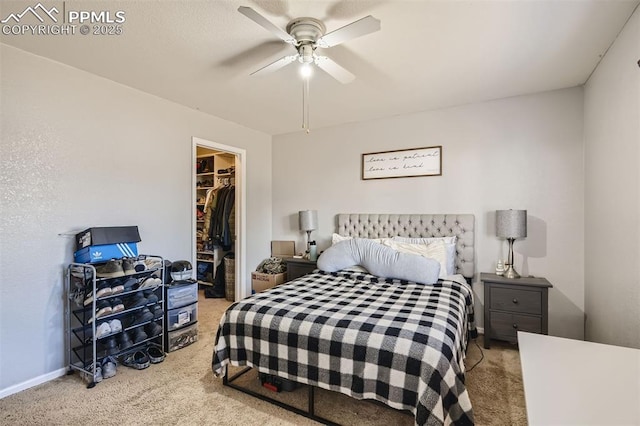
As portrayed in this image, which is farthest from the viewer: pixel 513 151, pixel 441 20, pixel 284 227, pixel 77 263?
pixel 284 227

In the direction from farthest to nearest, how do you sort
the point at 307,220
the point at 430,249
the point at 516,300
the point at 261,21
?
the point at 307,220, the point at 430,249, the point at 516,300, the point at 261,21

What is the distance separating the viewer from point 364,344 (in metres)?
1.71

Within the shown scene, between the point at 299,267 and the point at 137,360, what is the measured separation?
1979 millimetres

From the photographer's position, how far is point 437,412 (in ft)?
4.88

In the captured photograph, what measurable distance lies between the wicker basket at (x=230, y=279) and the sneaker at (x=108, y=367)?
207 centimetres

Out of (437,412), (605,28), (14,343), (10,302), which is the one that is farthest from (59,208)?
(605,28)

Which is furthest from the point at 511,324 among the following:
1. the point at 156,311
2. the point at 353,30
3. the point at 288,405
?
the point at 156,311

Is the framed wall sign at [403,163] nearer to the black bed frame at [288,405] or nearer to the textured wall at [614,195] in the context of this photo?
the textured wall at [614,195]

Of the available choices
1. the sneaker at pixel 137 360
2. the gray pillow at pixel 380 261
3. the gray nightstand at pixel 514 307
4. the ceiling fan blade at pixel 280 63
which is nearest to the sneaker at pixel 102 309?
the sneaker at pixel 137 360

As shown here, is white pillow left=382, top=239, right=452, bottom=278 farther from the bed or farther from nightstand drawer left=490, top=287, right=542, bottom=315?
nightstand drawer left=490, top=287, right=542, bottom=315

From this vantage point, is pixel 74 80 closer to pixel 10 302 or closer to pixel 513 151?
pixel 10 302

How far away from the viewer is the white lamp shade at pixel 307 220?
4.20m

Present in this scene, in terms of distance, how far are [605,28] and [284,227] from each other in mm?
3911

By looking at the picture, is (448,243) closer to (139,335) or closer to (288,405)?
(288,405)
